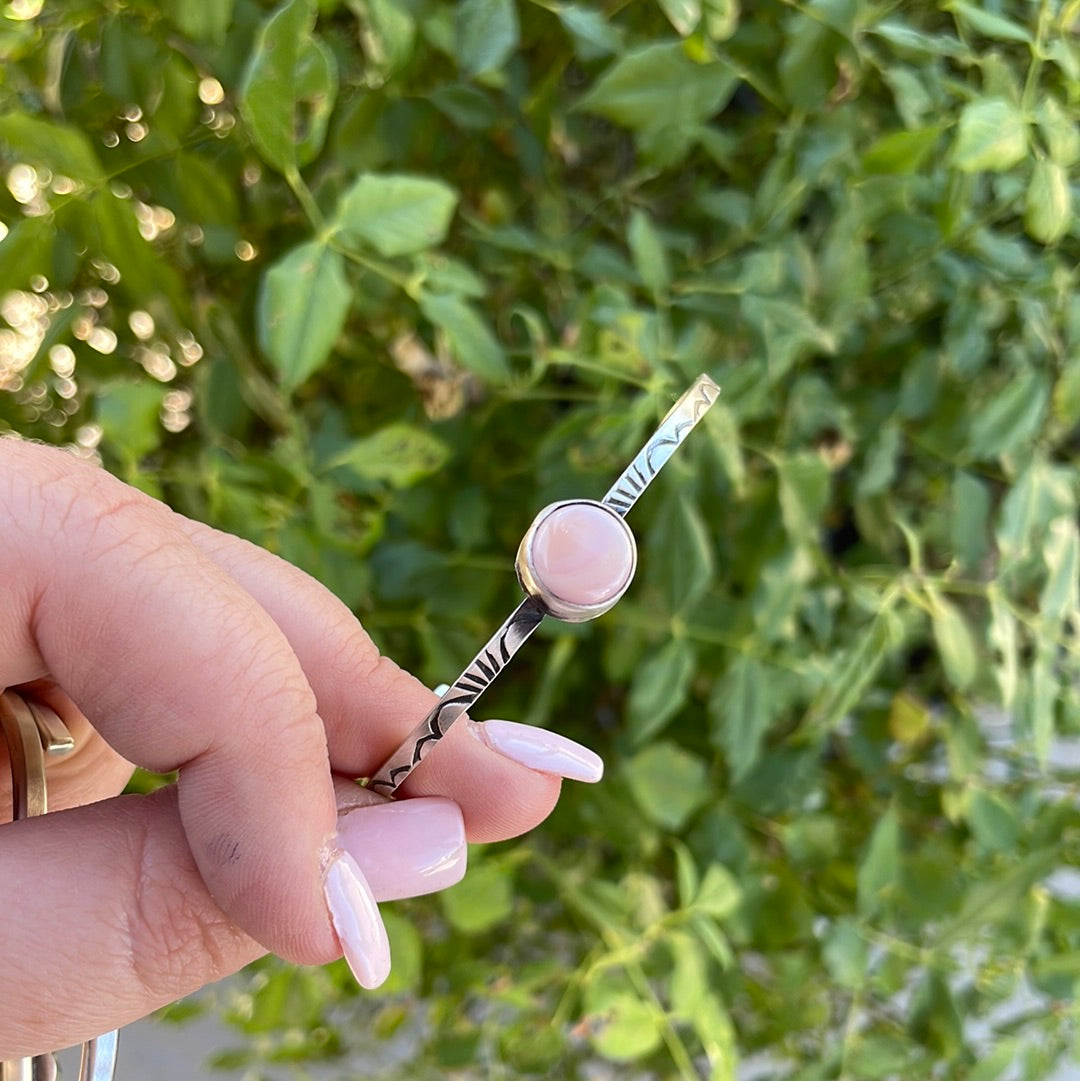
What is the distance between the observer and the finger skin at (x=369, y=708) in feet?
0.80

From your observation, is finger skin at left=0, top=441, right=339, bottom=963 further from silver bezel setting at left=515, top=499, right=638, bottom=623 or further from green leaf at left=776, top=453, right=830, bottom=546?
green leaf at left=776, top=453, right=830, bottom=546

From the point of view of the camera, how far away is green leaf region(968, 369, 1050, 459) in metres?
0.34

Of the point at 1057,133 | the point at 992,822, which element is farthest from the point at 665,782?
the point at 1057,133

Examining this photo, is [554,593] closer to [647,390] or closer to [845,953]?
[647,390]

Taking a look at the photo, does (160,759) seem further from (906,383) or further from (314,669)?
(906,383)

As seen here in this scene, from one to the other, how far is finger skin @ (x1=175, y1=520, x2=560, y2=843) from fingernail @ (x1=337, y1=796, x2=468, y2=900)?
17 mm

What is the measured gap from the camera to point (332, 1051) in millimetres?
486

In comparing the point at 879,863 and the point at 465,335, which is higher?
the point at 465,335

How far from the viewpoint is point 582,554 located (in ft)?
0.64

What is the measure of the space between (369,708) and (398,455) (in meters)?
0.09

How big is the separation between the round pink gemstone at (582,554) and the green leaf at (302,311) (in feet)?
0.34

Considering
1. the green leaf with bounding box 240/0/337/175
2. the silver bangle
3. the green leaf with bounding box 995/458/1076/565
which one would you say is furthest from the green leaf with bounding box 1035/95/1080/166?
the silver bangle

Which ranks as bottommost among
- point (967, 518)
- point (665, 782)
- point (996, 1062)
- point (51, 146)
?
point (996, 1062)

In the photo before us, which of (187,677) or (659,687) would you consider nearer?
(187,677)
